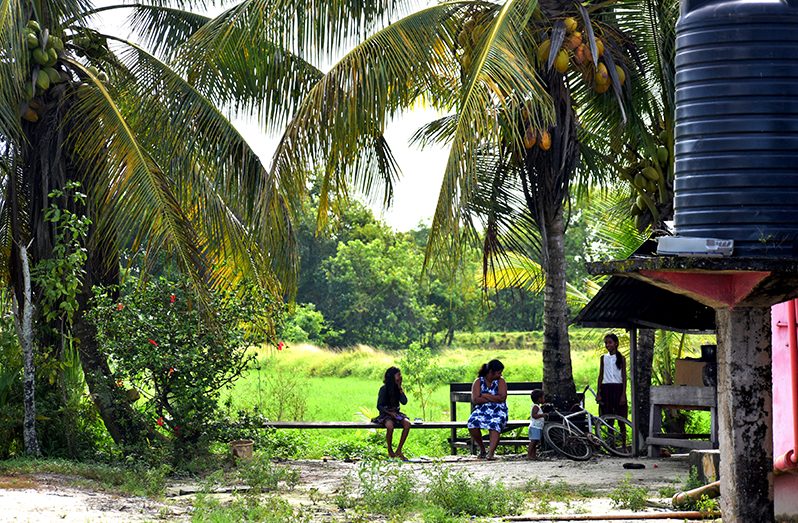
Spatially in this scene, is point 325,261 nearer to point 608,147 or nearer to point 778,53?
point 608,147

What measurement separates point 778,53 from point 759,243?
1.11 metres

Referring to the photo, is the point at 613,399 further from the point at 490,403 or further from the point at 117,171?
the point at 117,171

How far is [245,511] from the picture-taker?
957cm

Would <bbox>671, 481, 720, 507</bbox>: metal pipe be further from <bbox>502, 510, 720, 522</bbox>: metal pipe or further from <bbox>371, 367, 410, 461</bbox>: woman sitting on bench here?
<bbox>371, 367, 410, 461</bbox>: woman sitting on bench

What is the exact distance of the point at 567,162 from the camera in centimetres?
1493

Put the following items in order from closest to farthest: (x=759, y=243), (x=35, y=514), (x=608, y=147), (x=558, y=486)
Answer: (x=759, y=243), (x=35, y=514), (x=558, y=486), (x=608, y=147)

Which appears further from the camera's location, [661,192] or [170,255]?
[661,192]

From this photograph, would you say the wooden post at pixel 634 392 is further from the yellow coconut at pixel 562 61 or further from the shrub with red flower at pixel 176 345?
the shrub with red flower at pixel 176 345

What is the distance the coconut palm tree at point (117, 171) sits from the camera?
41.8ft

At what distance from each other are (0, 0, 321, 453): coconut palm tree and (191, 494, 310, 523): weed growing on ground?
325 centimetres

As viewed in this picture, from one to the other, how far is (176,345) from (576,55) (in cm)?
542

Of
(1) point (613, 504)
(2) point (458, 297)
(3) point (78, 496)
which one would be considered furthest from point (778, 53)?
(2) point (458, 297)

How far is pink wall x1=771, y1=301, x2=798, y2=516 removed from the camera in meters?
9.04

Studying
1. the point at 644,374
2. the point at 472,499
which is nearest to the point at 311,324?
the point at 644,374
